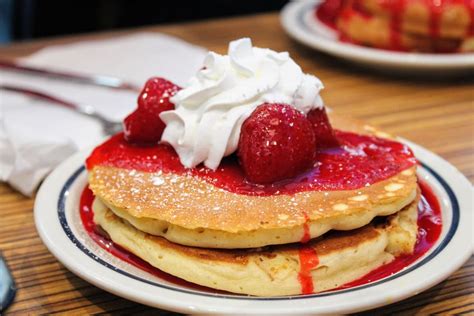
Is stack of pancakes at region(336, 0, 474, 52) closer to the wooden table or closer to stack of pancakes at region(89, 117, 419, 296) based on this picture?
the wooden table

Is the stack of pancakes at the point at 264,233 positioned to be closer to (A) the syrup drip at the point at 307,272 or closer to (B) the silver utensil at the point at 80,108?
(A) the syrup drip at the point at 307,272

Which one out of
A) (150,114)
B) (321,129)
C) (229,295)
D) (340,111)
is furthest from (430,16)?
(229,295)

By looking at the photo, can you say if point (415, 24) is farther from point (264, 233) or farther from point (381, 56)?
point (264, 233)

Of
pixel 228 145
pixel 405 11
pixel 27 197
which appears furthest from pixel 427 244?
pixel 405 11

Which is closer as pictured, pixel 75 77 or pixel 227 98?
pixel 227 98

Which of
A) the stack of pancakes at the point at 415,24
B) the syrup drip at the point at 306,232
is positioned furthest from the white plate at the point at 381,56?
the syrup drip at the point at 306,232

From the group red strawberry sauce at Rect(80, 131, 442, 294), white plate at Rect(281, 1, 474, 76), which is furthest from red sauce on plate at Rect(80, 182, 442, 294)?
white plate at Rect(281, 1, 474, 76)
